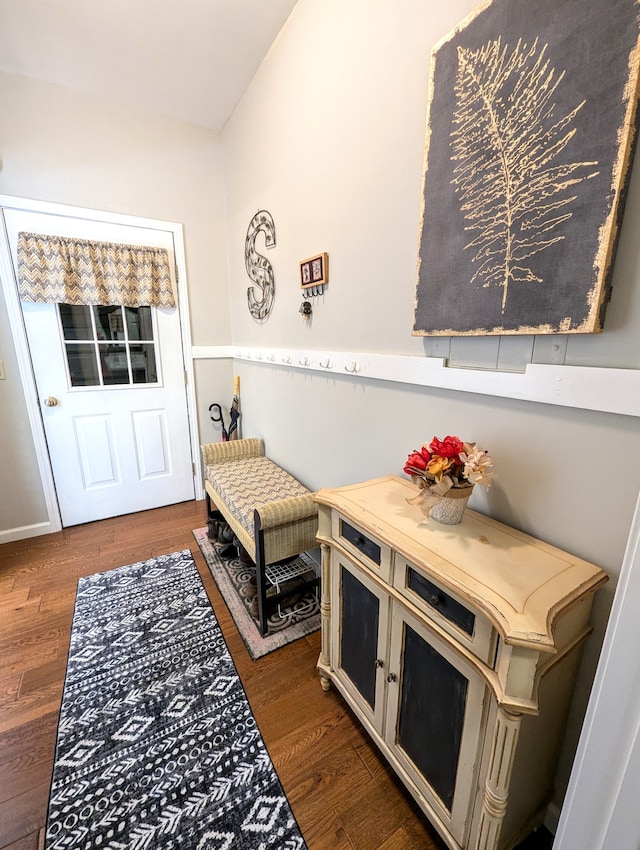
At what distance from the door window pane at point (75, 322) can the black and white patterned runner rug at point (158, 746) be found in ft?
5.84

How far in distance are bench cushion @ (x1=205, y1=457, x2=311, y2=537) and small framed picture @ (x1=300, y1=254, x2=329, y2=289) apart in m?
1.13

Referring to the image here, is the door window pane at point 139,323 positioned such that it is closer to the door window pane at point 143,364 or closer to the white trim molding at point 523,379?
the door window pane at point 143,364

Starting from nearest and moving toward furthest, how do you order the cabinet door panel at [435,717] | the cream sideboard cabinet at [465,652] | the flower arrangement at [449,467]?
1. the cream sideboard cabinet at [465,652]
2. the cabinet door panel at [435,717]
3. the flower arrangement at [449,467]

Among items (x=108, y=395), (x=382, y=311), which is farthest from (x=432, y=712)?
(x=108, y=395)

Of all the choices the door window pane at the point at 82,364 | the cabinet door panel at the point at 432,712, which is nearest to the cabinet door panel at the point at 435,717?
the cabinet door panel at the point at 432,712

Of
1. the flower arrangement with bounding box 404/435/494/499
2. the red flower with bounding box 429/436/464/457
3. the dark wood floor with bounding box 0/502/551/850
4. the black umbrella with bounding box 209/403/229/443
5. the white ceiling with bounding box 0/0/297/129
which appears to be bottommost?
the dark wood floor with bounding box 0/502/551/850

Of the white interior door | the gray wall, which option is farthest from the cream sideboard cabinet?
the white interior door

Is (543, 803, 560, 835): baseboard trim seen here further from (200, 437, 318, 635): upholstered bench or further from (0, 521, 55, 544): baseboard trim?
(0, 521, 55, 544): baseboard trim

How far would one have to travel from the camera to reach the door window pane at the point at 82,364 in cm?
245

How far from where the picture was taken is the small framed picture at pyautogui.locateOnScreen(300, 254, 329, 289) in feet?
5.35

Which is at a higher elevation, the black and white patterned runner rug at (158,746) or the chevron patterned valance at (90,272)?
the chevron patterned valance at (90,272)

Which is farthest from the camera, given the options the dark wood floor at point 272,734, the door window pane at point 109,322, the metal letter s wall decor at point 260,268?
the door window pane at point 109,322

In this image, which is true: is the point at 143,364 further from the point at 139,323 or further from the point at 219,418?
the point at 219,418

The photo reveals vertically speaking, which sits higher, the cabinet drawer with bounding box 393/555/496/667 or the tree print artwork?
the tree print artwork
